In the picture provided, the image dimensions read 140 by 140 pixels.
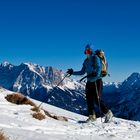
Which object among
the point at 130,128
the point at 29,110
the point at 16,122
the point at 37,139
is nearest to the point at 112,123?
the point at 130,128

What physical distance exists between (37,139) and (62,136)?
1.24 metres

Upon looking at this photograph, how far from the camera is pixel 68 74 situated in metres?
16.4

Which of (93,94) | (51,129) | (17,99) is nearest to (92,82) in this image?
(93,94)

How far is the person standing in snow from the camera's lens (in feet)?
48.7

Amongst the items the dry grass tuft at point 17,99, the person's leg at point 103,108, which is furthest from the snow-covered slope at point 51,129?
the dry grass tuft at point 17,99

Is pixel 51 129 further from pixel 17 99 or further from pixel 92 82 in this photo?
pixel 17 99

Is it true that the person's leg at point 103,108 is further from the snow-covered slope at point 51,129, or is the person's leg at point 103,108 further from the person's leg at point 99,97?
the snow-covered slope at point 51,129

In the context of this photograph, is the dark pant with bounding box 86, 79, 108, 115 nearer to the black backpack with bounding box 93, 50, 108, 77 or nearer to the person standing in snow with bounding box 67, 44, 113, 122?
the person standing in snow with bounding box 67, 44, 113, 122

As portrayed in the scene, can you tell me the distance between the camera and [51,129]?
36.9 feet

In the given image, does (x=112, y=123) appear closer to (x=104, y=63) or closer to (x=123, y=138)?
(x=104, y=63)

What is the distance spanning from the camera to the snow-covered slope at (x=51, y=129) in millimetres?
9359

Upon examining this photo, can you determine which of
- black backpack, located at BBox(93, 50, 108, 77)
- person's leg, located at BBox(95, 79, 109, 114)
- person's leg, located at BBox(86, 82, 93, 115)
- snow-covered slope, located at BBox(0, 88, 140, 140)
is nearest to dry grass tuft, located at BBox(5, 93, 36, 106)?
snow-covered slope, located at BBox(0, 88, 140, 140)

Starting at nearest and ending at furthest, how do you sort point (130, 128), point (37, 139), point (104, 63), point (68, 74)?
point (37, 139)
point (130, 128)
point (104, 63)
point (68, 74)

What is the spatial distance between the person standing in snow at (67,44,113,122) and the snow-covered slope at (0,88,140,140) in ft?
1.38
